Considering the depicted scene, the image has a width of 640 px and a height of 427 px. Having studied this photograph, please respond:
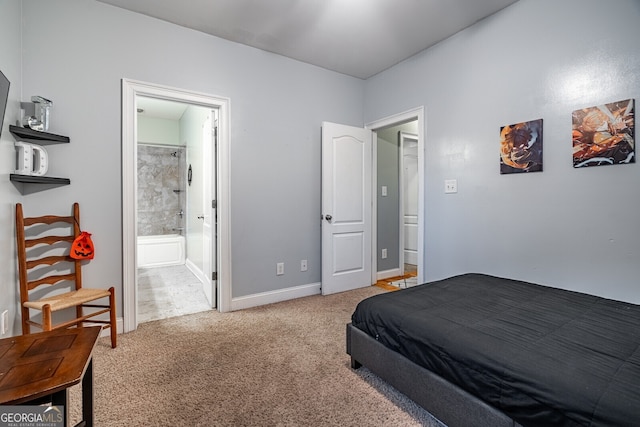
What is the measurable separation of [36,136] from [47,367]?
5.94 ft

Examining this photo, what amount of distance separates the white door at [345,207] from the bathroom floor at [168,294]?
58.5 inches

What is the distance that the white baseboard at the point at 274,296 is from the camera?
3123 mm

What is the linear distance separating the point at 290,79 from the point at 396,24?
48.4 inches

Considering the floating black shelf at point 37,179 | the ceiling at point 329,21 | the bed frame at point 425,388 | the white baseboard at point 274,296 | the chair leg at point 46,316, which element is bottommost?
the white baseboard at point 274,296

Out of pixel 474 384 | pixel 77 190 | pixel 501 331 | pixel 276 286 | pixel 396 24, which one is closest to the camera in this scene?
pixel 474 384

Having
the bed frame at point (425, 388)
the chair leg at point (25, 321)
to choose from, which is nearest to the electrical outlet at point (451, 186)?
the bed frame at point (425, 388)

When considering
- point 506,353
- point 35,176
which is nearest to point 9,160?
point 35,176

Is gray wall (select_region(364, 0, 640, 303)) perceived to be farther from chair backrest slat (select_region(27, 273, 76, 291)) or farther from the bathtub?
the bathtub

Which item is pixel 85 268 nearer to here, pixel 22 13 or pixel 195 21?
pixel 22 13

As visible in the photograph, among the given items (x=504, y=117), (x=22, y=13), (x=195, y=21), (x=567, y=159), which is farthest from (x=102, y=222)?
(x=567, y=159)

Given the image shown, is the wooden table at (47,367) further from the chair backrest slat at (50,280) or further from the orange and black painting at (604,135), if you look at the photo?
the orange and black painting at (604,135)

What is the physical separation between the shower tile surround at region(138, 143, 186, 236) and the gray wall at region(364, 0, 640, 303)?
182 inches

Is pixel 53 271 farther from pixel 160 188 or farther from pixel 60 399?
pixel 160 188

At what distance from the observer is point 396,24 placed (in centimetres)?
273
